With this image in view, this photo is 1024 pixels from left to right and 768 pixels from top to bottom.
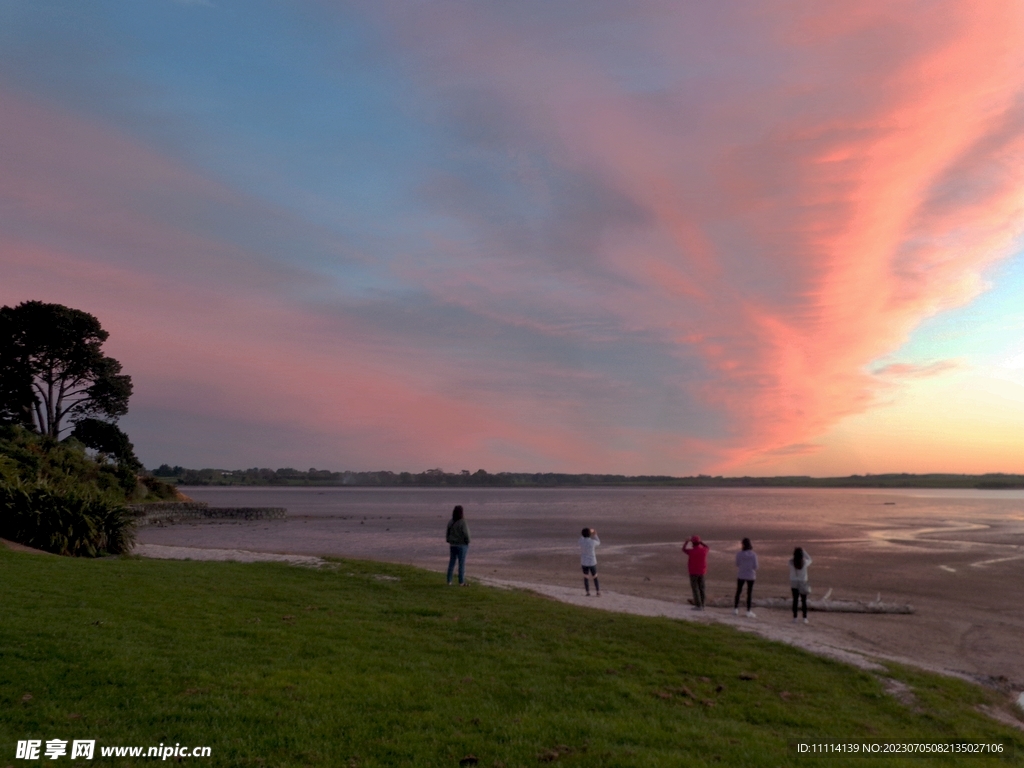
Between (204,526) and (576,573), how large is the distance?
1711 inches

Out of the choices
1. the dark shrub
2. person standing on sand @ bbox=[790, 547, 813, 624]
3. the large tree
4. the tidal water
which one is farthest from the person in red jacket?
the large tree

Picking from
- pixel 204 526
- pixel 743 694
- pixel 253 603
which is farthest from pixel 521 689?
pixel 204 526

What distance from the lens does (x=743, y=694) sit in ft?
34.7

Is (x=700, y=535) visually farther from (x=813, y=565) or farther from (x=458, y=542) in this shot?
(x=458, y=542)

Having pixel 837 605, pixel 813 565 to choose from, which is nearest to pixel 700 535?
pixel 813 565

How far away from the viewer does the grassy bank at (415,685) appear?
758 centimetres

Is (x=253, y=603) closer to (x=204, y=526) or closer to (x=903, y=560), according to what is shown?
(x=903, y=560)

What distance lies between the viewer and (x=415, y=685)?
954 centimetres

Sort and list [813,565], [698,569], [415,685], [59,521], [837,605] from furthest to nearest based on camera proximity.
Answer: [813,565], [59,521], [837,605], [698,569], [415,685]

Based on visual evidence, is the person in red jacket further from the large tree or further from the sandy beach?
the large tree

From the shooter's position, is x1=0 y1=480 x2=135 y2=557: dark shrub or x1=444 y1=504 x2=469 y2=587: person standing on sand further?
x1=0 y1=480 x2=135 y2=557: dark shrub

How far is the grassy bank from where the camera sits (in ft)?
24.9

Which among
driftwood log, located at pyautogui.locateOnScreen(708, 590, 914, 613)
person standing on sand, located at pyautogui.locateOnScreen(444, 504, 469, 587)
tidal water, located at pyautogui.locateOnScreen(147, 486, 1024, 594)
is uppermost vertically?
person standing on sand, located at pyautogui.locateOnScreen(444, 504, 469, 587)

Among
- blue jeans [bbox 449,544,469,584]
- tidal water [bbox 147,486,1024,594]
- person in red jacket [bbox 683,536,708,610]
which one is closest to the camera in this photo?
blue jeans [bbox 449,544,469,584]
